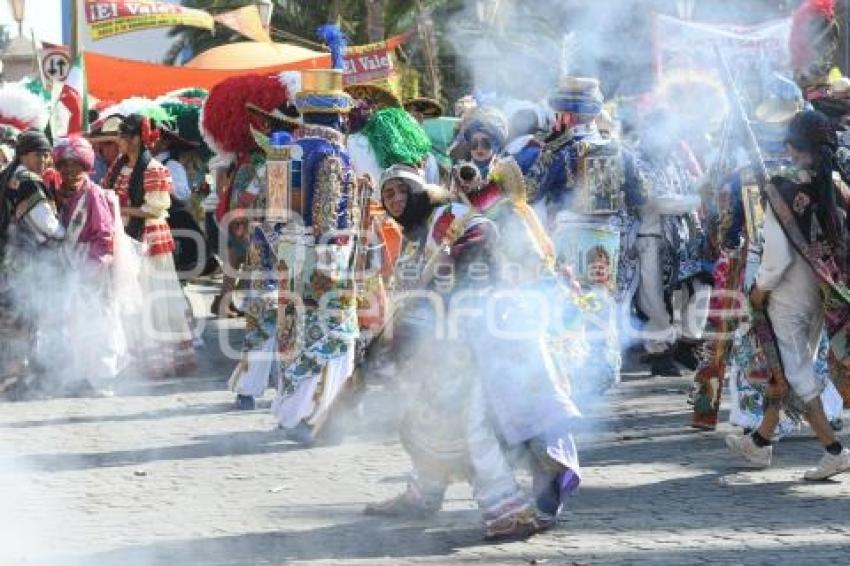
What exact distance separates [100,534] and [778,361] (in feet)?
11.5


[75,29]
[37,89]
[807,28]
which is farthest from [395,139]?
[75,29]

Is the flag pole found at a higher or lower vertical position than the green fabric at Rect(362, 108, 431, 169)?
higher

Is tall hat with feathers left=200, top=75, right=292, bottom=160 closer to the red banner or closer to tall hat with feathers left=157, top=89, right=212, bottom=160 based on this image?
tall hat with feathers left=157, top=89, right=212, bottom=160

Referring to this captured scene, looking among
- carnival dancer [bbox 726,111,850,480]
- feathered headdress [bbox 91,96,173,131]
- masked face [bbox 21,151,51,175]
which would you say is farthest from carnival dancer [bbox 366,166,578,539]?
feathered headdress [bbox 91,96,173,131]

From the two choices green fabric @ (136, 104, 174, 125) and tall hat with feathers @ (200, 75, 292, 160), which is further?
green fabric @ (136, 104, 174, 125)

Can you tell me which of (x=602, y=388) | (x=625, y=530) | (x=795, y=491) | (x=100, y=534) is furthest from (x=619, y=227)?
(x=100, y=534)

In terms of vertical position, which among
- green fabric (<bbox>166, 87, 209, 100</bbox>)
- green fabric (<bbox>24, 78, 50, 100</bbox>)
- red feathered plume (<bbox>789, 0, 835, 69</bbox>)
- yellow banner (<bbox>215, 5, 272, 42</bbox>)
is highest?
yellow banner (<bbox>215, 5, 272, 42</bbox>)

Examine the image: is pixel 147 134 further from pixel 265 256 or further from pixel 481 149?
pixel 481 149

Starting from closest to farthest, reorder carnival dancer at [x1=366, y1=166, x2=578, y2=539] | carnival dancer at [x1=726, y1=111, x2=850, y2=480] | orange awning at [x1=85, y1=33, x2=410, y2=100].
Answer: carnival dancer at [x1=366, y1=166, x2=578, y2=539]
carnival dancer at [x1=726, y1=111, x2=850, y2=480]
orange awning at [x1=85, y1=33, x2=410, y2=100]

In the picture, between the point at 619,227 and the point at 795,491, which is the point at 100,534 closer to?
the point at 795,491

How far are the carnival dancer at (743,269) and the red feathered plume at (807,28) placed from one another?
2854mm

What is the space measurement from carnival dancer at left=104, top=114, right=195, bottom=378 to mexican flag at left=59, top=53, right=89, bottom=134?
12.8 feet

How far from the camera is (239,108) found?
1142 cm

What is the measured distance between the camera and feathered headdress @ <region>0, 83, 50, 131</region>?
14.3 metres
